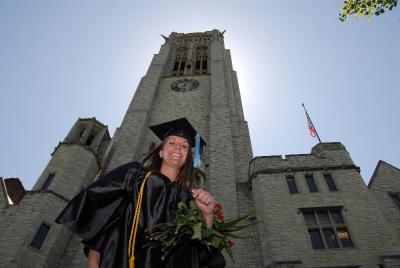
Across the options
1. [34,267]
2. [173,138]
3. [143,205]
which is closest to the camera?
[143,205]

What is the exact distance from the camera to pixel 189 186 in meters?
3.73

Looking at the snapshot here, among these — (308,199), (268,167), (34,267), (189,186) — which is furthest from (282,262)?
(34,267)

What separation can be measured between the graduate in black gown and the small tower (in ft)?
32.6

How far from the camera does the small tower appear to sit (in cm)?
1072

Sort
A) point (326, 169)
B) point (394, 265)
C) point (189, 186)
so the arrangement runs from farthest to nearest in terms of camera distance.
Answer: point (326, 169) → point (394, 265) → point (189, 186)

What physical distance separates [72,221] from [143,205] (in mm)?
701

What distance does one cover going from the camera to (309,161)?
13.6 m

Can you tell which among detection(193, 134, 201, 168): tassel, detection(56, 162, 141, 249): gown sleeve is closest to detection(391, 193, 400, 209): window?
A: detection(193, 134, 201, 168): tassel

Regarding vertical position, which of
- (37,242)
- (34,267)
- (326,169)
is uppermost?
(326,169)

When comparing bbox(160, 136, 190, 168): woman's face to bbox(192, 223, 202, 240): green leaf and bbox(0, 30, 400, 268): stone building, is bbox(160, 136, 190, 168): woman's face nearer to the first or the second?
bbox(192, 223, 202, 240): green leaf

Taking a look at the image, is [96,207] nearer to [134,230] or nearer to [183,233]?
[134,230]

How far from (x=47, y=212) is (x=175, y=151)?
35.9ft

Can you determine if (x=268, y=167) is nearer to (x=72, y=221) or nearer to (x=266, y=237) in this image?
(x=266, y=237)

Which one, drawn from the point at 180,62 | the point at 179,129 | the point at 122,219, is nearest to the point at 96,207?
the point at 122,219
